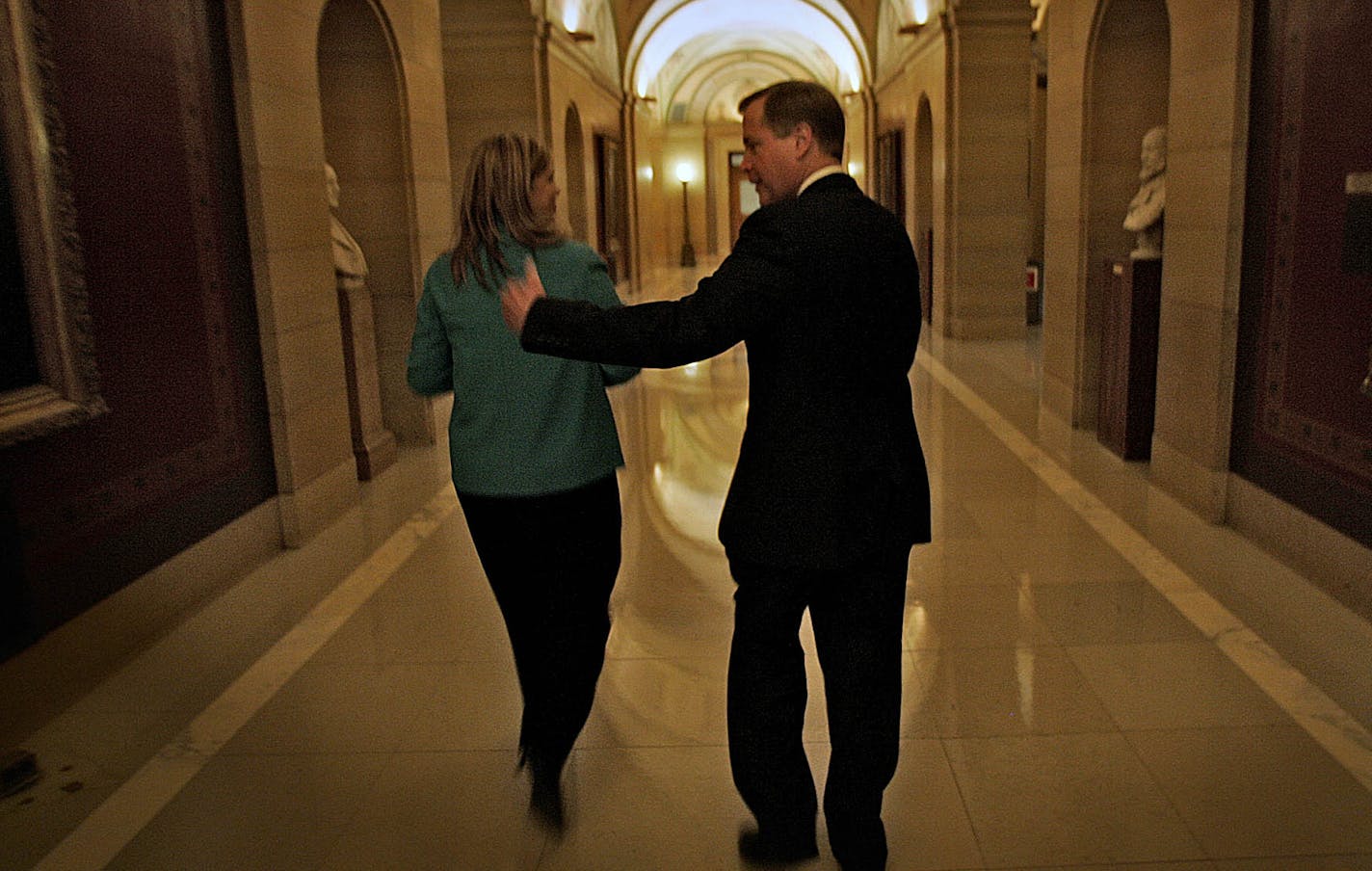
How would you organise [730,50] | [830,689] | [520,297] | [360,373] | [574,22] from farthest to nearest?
[730,50] → [574,22] → [360,373] → [830,689] → [520,297]

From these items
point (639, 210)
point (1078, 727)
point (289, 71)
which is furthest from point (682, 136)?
point (1078, 727)

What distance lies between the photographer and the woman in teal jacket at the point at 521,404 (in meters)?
2.57

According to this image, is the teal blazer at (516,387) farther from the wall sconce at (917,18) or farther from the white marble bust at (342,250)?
the wall sconce at (917,18)

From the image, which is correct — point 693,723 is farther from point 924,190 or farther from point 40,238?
point 924,190

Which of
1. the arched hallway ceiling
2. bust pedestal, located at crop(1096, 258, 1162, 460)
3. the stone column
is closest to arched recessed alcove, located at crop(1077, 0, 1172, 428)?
bust pedestal, located at crop(1096, 258, 1162, 460)

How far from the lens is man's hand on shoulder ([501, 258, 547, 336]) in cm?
223

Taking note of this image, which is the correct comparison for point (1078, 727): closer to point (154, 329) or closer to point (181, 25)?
point (154, 329)

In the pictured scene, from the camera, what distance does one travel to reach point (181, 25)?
469 centimetres

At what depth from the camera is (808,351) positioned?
2.25 m

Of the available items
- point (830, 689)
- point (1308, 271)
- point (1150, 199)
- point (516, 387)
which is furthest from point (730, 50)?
point (830, 689)

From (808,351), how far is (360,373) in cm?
519

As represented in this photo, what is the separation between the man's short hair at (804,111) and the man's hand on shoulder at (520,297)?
0.55m

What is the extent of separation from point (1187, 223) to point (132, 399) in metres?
4.72

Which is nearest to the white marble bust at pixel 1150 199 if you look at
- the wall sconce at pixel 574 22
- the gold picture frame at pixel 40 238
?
the gold picture frame at pixel 40 238
